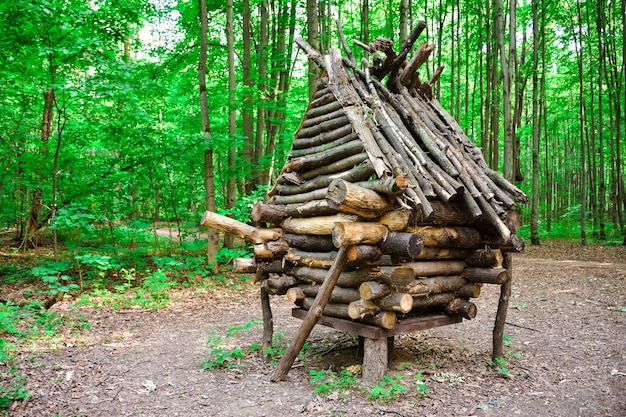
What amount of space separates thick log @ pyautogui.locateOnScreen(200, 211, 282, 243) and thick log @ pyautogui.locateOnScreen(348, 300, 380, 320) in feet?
6.38

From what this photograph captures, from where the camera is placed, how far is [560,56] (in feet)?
72.8

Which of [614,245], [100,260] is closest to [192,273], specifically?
[100,260]

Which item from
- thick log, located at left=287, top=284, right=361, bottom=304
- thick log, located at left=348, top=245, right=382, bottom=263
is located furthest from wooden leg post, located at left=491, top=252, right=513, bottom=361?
thick log, located at left=348, top=245, right=382, bottom=263

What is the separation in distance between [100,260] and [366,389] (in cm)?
647

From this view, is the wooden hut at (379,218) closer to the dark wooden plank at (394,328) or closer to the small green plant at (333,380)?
the dark wooden plank at (394,328)

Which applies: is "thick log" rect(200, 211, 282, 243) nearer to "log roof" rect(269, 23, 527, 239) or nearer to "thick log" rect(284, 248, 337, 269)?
"thick log" rect(284, 248, 337, 269)

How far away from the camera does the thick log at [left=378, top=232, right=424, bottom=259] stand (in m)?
4.75

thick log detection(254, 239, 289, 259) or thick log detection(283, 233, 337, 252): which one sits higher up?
thick log detection(283, 233, 337, 252)

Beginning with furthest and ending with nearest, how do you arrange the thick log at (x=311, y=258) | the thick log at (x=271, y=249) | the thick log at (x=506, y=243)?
the thick log at (x=271, y=249), the thick log at (x=506, y=243), the thick log at (x=311, y=258)

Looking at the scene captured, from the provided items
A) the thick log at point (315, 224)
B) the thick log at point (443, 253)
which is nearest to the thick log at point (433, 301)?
the thick log at point (443, 253)

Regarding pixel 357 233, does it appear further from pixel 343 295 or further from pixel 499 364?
pixel 499 364

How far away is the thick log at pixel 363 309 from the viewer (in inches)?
203

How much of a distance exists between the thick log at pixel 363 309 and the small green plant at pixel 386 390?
80cm

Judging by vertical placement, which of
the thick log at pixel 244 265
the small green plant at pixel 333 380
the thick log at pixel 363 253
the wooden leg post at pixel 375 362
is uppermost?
the thick log at pixel 363 253
